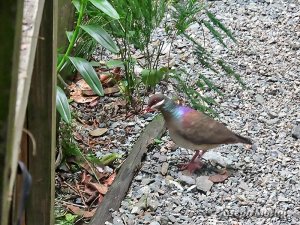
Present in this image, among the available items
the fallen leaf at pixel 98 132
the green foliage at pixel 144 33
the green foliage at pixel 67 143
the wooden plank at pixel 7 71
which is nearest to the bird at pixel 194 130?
the green foliage at pixel 144 33

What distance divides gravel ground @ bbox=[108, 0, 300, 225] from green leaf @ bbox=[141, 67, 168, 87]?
462 millimetres

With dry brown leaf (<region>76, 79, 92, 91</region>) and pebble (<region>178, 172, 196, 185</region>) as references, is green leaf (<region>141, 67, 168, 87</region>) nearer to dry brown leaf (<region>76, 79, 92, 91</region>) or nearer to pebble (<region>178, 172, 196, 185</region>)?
dry brown leaf (<region>76, 79, 92, 91</region>)

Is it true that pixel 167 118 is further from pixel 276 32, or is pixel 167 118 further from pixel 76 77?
pixel 276 32

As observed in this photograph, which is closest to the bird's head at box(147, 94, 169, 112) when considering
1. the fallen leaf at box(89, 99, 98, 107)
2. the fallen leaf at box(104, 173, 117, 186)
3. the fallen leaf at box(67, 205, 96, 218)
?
the fallen leaf at box(104, 173, 117, 186)

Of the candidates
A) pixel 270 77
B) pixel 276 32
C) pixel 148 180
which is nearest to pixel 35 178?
pixel 148 180

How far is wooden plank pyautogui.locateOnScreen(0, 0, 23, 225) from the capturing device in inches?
42.7

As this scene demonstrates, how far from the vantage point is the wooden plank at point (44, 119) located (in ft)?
7.25

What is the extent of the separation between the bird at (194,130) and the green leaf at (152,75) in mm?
643

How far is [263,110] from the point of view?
16.4ft

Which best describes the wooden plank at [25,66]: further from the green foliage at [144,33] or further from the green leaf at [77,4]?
the green foliage at [144,33]

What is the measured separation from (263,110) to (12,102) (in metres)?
3.99

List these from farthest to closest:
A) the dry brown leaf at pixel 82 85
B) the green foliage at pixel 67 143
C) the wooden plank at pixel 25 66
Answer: the dry brown leaf at pixel 82 85
the green foliage at pixel 67 143
the wooden plank at pixel 25 66

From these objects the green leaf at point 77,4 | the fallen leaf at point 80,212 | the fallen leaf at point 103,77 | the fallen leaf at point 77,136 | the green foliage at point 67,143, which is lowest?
the fallen leaf at point 80,212

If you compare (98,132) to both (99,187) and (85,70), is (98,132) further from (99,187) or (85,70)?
(85,70)
